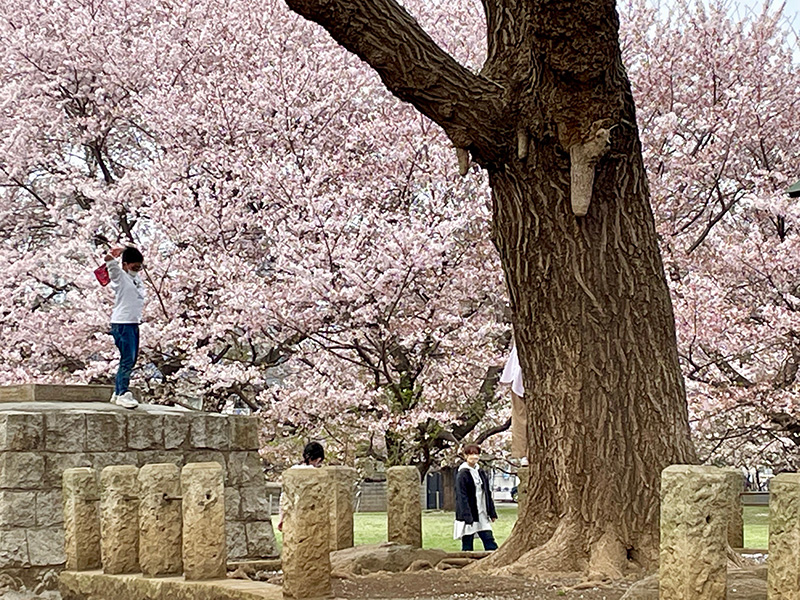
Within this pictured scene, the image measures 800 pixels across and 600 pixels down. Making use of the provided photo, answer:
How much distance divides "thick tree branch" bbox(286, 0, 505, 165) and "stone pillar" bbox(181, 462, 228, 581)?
2.57 m

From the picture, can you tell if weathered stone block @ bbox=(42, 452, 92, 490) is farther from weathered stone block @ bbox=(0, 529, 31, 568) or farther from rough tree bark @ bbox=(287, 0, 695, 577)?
rough tree bark @ bbox=(287, 0, 695, 577)

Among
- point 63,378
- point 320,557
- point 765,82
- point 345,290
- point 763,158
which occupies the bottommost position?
point 320,557

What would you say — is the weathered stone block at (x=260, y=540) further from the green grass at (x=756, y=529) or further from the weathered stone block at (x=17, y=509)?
the green grass at (x=756, y=529)

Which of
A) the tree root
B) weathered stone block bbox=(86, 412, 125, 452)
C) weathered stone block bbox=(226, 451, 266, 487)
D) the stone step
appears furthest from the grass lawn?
the tree root

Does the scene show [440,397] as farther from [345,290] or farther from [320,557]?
[320,557]

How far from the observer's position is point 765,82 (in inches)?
568

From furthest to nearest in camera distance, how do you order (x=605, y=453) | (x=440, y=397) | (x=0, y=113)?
(x=0, y=113)
(x=440, y=397)
(x=605, y=453)

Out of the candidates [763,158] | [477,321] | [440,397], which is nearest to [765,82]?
[763,158]

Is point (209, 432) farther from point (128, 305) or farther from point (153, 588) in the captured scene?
point (153, 588)

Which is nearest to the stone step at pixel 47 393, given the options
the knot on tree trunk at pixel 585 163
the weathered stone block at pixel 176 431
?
the weathered stone block at pixel 176 431

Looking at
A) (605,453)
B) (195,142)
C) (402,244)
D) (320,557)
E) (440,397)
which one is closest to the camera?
(320,557)

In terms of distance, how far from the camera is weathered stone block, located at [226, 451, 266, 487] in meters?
9.54

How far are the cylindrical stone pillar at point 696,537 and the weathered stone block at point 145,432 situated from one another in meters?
5.44

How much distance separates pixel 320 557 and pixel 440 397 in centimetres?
805
